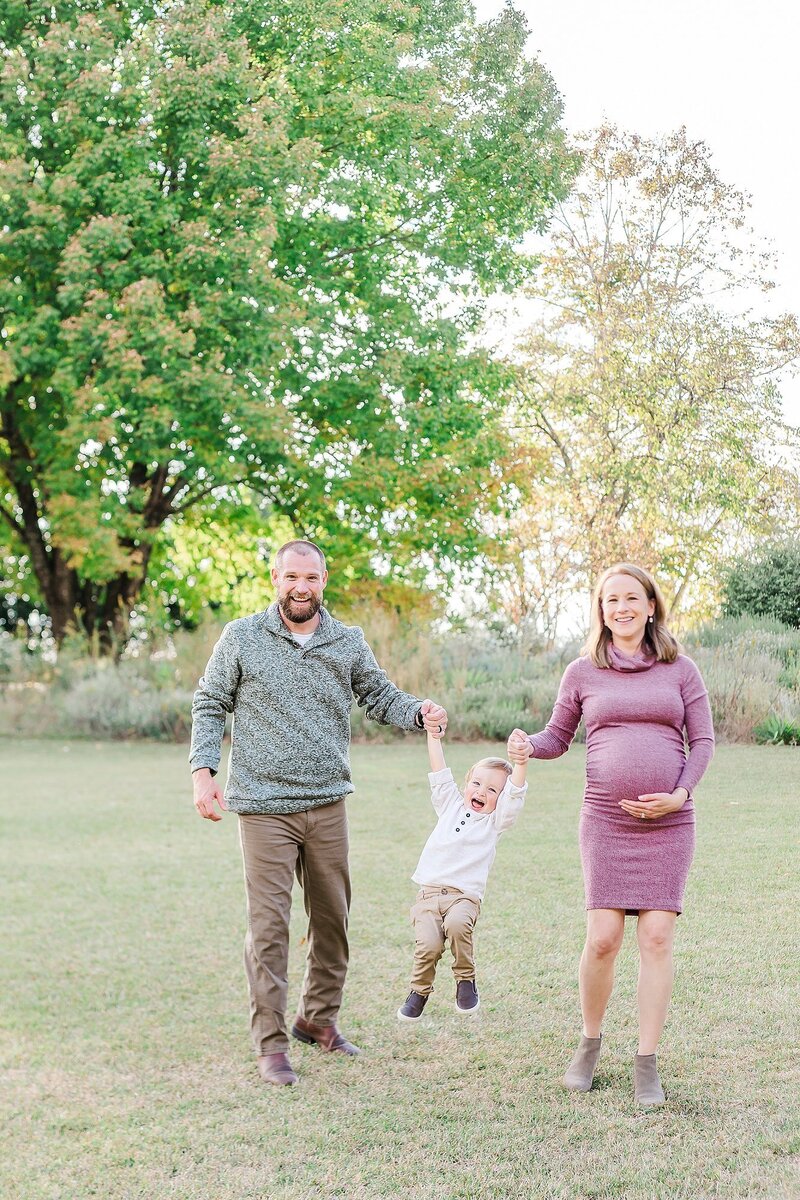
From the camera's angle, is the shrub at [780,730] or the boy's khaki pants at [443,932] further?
the shrub at [780,730]

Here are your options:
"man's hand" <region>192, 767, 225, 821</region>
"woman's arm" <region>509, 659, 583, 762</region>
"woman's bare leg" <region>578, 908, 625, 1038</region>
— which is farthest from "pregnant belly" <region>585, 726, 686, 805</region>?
"man's hand" <region>192, 767, 225, 821</region>

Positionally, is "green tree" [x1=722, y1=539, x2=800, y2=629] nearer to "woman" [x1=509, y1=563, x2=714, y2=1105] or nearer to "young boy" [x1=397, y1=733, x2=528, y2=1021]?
"woman" [x1=509, y1=563, x2=714, y2=1105]

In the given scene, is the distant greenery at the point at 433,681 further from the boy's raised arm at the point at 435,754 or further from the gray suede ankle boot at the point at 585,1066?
the boy's raised arm at the point at 435,754

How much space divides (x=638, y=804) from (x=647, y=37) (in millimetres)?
7010

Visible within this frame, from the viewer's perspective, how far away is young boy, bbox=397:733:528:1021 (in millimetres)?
3494

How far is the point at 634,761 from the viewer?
148 inches

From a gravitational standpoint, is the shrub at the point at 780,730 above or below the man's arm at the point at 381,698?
below

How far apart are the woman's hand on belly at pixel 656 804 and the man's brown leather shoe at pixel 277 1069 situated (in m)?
1.79

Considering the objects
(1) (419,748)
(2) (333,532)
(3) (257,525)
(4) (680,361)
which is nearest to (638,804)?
(1) (419,748)

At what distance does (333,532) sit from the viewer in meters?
18.5

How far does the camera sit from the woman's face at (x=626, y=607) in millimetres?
→ 3822

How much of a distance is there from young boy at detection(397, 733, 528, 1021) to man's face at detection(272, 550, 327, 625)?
0.91 metres

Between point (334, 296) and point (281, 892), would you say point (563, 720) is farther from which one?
point (334, 296)

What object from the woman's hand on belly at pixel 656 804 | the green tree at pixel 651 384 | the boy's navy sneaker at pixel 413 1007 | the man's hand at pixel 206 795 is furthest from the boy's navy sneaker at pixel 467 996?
the green tree at pixel 651 384
